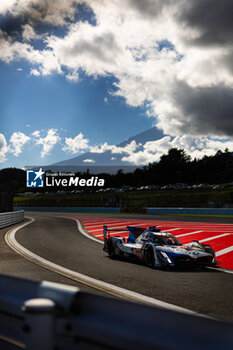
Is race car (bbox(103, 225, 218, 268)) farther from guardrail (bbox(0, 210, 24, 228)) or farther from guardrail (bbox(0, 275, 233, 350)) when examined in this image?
guardrail (bbox(0, 210, 24, 228))

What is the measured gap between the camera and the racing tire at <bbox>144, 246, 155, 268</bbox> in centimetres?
987

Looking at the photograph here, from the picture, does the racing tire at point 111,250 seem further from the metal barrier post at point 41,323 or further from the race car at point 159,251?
the metal barrier post at point 41,323

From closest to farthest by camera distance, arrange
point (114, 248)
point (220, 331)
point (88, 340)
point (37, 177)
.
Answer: point (220, 331) → point (88, 340) → point (114, 248) → point (37, 177)

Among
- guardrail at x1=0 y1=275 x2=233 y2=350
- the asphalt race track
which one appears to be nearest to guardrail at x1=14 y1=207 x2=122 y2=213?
the asphalt race track

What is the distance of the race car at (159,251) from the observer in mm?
9453

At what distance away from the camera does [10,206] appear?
33250 mm

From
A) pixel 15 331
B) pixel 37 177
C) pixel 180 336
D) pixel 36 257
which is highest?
pixel 37 177

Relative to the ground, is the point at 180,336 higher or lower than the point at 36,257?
higher

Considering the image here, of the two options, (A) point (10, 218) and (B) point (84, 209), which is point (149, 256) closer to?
(A) point (10, 218)

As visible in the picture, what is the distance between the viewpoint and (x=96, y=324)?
2.18m

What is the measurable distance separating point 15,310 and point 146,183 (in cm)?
14474

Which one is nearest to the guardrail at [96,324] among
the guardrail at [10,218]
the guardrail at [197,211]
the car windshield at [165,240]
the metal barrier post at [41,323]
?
the metal barrier post at [41,323]

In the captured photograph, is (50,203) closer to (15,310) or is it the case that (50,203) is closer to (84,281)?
(84,281)

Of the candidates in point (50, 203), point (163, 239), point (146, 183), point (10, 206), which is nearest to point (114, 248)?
point (163, 239)
